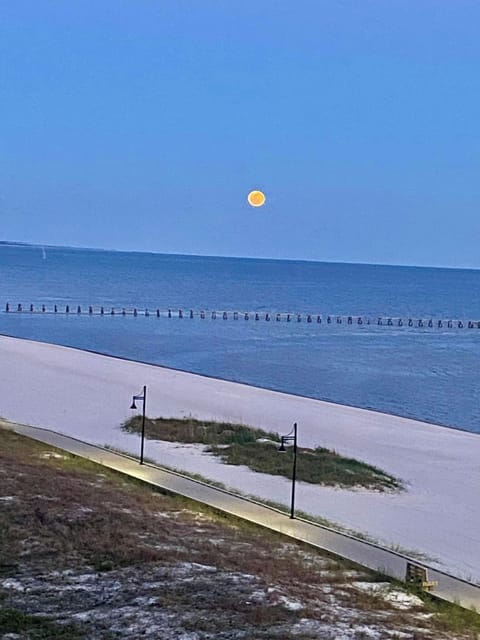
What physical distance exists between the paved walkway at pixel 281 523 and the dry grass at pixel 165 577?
0.39 meters

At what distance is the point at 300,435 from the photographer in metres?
23.9

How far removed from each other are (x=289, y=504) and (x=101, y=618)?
7284 mm

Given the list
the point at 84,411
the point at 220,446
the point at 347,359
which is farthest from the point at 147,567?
the point at 347,359

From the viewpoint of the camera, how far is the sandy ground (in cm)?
1520

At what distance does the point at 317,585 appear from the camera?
32.5 feet

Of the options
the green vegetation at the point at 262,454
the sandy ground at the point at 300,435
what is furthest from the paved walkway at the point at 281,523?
the green vegetation at the point at 262,454

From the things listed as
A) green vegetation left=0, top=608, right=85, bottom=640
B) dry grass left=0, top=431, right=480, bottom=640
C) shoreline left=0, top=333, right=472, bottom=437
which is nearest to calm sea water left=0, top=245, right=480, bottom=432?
shoreline left=0, top=333, right=472, bottom=437

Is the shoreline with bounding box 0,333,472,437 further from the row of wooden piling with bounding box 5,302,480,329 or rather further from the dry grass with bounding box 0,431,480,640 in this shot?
the row of wooden piling with bounding box 5,302,480,329

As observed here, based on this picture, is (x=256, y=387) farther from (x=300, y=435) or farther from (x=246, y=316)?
(x=246, y=316)

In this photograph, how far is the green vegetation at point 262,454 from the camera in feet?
60.1

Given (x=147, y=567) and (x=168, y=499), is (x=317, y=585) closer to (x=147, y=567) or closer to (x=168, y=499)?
(x=147, y=567)

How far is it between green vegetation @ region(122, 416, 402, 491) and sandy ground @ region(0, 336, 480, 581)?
0.52 meters

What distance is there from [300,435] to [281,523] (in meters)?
11.1

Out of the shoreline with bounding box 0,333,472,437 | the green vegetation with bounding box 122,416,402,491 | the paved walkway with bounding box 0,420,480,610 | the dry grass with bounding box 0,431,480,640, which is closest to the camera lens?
the dry grass with bounding box 0,431,480,640
